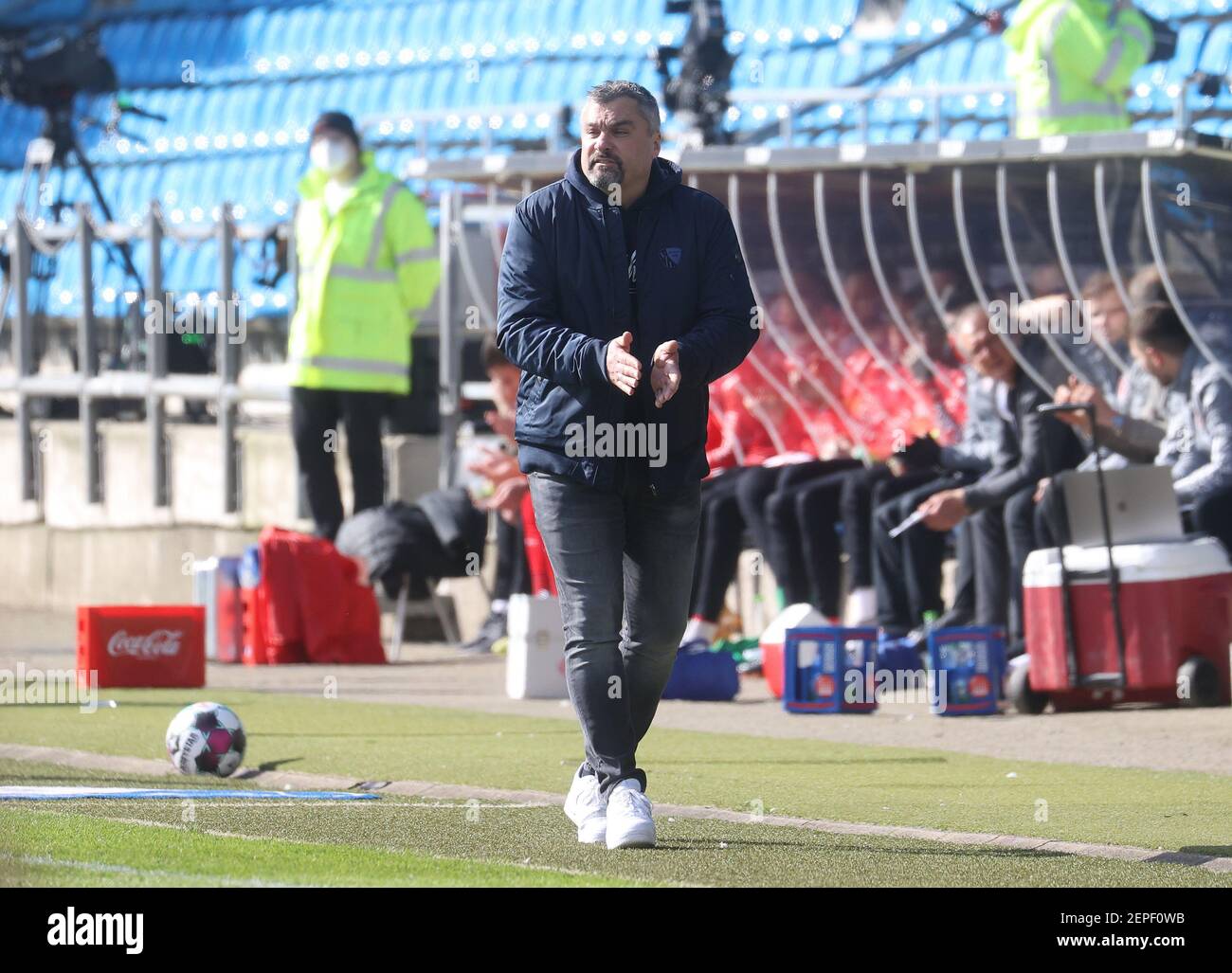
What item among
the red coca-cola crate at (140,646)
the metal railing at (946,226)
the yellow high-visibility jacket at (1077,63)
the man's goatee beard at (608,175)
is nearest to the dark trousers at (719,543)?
the metal railing at (946,226)

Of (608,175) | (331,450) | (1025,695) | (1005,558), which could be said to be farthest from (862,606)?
(608,175)

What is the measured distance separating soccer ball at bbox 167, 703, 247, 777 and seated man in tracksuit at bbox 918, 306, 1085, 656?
4.60 meters

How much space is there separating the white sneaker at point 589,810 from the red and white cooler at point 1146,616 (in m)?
4.76

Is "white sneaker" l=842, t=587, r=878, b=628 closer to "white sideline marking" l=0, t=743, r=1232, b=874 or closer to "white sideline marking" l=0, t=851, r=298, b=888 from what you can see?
"white sideline marking" l=0, t=743, r=1232, b=874

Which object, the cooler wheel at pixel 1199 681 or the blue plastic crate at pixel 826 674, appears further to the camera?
the blue plastic crate at pixel 826 674

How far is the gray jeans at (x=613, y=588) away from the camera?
718 centimetres

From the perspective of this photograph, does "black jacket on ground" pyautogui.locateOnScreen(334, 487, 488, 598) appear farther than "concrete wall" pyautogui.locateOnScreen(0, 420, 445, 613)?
No

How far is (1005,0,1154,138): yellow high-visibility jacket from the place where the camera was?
45.3 feet

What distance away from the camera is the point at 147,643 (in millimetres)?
13258

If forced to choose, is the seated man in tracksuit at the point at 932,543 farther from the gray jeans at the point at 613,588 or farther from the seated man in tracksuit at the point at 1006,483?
the gray jeans at the point at 613,588

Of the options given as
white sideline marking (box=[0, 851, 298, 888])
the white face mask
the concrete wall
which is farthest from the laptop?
the concrete wall

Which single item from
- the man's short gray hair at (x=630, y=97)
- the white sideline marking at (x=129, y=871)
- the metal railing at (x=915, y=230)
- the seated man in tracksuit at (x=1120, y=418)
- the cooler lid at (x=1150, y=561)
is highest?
the metal railing at (x=915, y=230)

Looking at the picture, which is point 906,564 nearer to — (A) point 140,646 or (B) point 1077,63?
(B) point 1077,63
